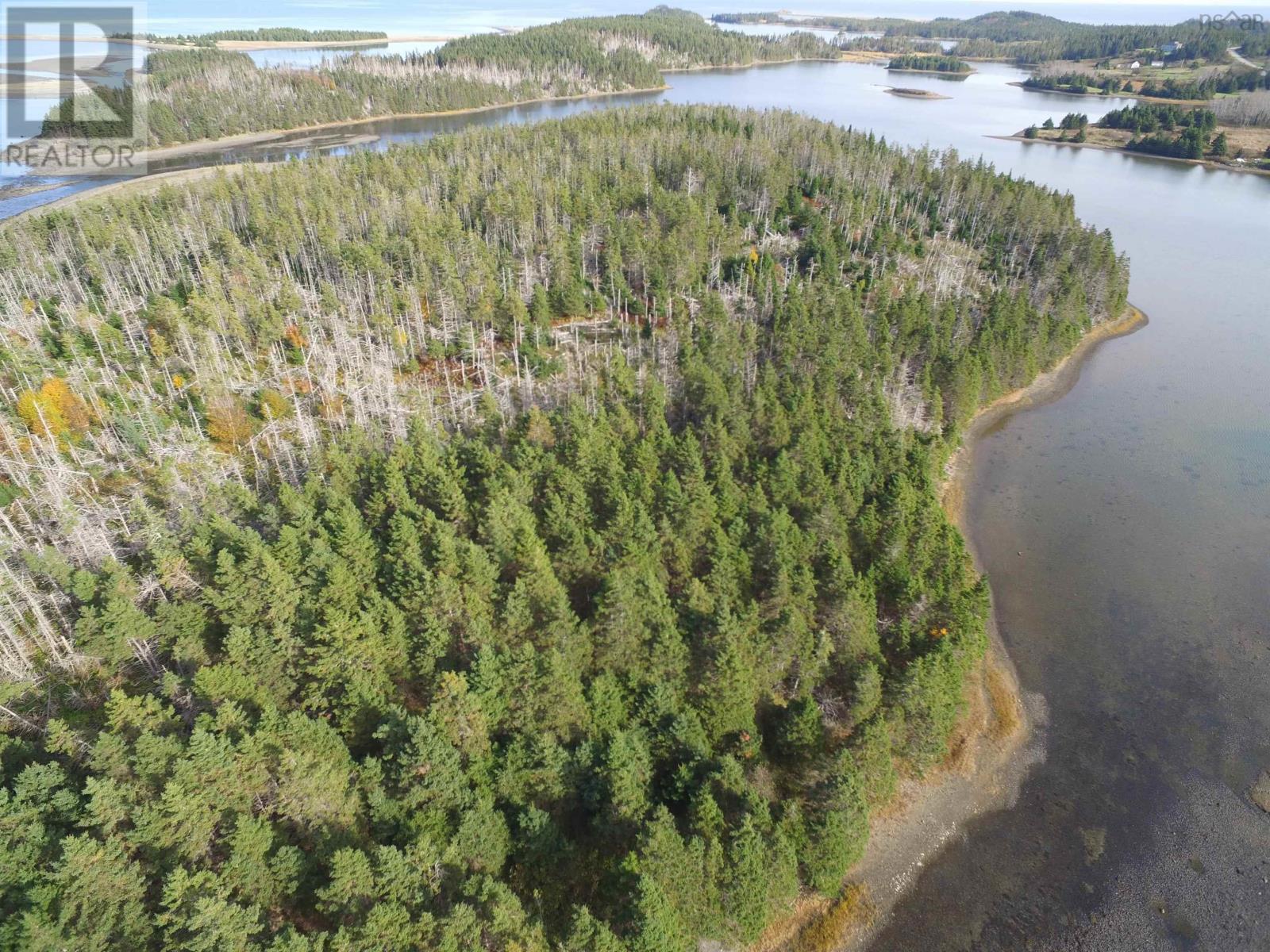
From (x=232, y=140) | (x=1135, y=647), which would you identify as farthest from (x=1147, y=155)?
(x=232, y=140)

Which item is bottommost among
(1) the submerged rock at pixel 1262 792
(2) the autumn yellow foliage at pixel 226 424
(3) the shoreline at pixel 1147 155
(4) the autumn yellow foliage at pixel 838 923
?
(1) the submerged rock at pixel 1262 792

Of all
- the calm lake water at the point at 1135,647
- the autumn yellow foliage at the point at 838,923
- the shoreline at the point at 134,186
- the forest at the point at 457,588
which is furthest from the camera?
the shoreline at the point at 134,186

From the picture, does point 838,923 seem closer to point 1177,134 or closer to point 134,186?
point 134,186

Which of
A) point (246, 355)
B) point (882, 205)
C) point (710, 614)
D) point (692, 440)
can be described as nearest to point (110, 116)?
point (246, 355)

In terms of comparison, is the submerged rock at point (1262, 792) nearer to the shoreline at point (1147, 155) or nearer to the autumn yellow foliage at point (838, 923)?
the autumn yellow foliage at point (838, 923)

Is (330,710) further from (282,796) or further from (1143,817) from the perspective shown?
(1143,817)

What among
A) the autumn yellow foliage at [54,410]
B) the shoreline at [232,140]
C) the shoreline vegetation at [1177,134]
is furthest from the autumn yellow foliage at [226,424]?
the shoreline vegetation at [1177,134]

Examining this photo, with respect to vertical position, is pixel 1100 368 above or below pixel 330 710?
below
